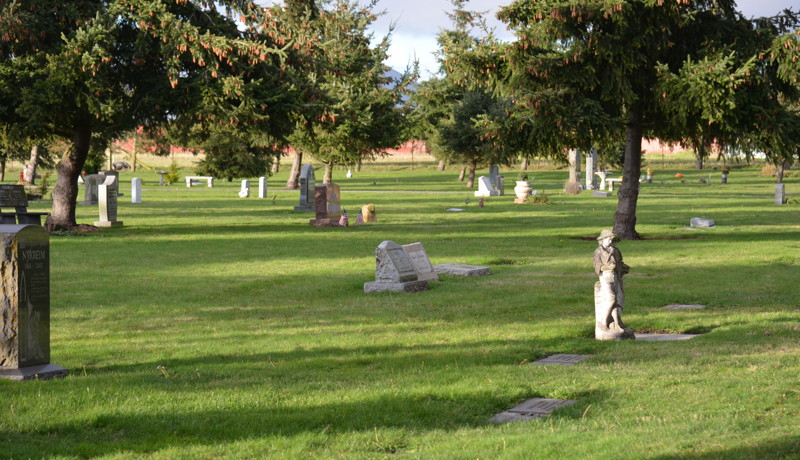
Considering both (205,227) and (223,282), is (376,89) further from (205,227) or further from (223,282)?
(223,282)

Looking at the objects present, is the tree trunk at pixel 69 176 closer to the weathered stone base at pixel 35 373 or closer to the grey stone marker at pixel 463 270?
the grey stone marker at pixel 463 270

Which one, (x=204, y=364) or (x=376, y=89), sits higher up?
(x=376, y=89)

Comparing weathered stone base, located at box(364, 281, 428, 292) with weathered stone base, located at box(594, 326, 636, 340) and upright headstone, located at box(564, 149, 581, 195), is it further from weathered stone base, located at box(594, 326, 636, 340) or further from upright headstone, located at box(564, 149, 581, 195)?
upright headstone, located at box(564, 149, 581, 195)

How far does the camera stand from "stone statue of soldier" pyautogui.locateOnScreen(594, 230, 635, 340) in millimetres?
11422

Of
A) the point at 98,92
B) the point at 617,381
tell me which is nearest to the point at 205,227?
the point at 98,92

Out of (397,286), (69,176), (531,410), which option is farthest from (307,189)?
(531,410)

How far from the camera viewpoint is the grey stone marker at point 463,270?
18125 mm

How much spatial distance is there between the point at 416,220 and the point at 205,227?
25.1 ft

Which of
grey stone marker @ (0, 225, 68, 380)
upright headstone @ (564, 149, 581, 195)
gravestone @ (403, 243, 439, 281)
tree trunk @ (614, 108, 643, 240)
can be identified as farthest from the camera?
upright headstone @ (564, 149, 581, 195)

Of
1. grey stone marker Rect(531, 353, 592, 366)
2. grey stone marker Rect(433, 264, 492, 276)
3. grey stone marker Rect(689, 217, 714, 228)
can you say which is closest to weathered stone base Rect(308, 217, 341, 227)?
grey stone marker Rect(689, 217, 714, 228)

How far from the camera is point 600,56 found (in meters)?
24.9

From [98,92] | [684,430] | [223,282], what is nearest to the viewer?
[684,430]

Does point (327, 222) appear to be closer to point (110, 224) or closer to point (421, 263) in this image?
point (110, 224)

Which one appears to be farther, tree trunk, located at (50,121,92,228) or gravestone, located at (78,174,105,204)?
gravestone, located at (78,174,105,204)
